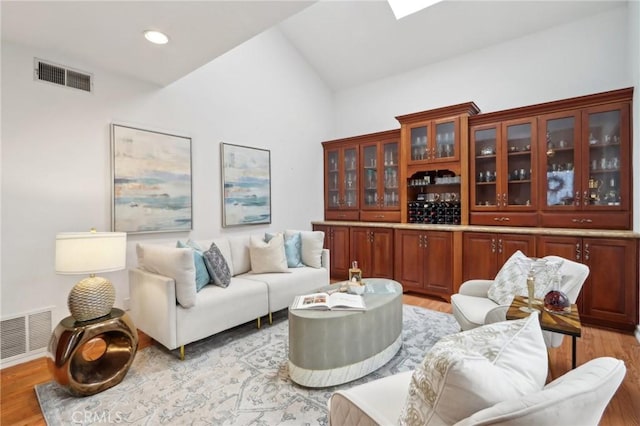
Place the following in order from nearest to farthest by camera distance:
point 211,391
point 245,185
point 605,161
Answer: point 211,391
point 605,161
point 245,185

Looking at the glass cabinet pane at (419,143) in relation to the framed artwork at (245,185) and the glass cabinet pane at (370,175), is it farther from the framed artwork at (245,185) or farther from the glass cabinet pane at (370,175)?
the framed artwork at (245,185)

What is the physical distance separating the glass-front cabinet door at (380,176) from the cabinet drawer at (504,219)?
1.10m

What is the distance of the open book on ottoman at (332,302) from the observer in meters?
2.23

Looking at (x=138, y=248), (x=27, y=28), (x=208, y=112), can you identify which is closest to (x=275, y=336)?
(x=138, y=248)

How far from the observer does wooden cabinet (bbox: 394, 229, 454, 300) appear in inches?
152

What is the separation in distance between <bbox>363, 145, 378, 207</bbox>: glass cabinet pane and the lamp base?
3.63 meters

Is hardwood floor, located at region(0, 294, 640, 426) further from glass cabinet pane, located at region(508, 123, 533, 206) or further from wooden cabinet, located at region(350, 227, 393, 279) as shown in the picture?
wooden cabinet, located at region(350, 227, 393, 279)

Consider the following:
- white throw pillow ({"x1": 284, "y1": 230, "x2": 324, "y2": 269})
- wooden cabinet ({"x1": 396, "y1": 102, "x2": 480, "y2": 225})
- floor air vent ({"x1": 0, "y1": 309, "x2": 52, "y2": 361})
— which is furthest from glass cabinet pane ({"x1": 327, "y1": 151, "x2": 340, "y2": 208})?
floor air vent ({"x1": 0, "y1": 309, "x2": 52, "y2": 361})

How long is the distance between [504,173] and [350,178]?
223 centimetres

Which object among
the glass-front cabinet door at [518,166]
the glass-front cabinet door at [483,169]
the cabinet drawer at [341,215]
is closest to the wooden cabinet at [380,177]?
the cabinet drawer at [341,215]

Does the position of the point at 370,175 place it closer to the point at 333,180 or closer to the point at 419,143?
the point at 333,180

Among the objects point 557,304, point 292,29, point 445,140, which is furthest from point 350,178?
point 557,304

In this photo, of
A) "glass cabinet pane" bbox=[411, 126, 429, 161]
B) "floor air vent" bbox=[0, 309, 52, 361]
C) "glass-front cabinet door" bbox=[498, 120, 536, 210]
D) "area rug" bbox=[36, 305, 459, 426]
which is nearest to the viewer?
"area rug" bbox=[36, 305, 459, 426]

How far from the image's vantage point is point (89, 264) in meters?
2.09
